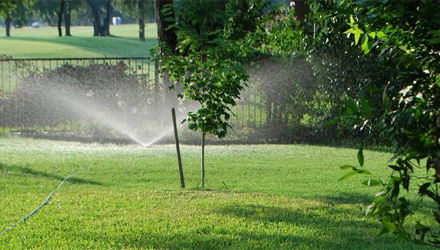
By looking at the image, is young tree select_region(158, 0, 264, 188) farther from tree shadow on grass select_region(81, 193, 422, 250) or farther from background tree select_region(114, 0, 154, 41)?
background tree select_region(114, 0, 154, 41)

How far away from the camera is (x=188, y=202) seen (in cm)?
641

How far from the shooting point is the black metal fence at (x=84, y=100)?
46.2 feet

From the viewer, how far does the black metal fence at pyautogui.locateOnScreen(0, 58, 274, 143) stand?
554 inches

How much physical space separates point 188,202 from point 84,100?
343 inches

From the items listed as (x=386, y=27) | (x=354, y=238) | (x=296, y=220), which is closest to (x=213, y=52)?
(x=296, y=220)

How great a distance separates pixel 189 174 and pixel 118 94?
5.80m

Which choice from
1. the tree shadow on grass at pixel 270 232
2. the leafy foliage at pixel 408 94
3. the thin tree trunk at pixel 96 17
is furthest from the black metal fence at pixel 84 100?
the thin tree trunk at pixel 96 17

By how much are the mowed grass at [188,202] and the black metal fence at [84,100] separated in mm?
3054

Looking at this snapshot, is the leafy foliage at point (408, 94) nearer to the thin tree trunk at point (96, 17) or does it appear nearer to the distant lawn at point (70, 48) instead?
the distant lawn at point (70, 48)

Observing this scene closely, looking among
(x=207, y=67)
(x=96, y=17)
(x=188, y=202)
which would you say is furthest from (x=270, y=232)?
(x=96, y=17)

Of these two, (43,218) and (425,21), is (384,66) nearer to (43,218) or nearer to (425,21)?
(425,21)

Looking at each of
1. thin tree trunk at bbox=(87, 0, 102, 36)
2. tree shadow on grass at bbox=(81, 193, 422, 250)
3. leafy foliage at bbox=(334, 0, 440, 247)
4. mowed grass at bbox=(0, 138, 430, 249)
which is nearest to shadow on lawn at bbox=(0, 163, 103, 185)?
mowed grass at bbox=(0, 138, 430, 249)

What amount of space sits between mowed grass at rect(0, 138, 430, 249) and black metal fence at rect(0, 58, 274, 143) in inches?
120

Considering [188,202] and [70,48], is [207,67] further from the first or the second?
[70,48]
